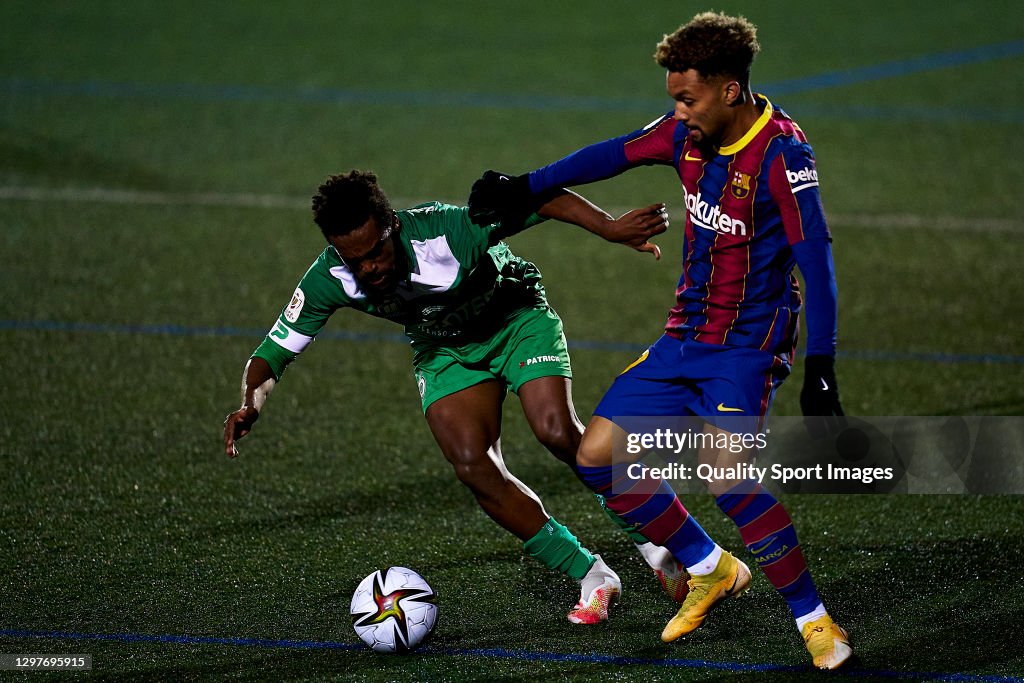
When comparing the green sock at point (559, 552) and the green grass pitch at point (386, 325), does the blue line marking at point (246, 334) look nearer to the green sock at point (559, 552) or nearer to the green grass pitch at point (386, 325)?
the green grass pitch at point (386, 325)

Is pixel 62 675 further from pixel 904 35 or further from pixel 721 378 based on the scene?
pixel 904 35

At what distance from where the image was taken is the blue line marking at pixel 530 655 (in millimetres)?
4551

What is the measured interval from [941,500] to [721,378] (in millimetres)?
2097

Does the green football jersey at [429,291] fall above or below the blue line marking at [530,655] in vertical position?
above

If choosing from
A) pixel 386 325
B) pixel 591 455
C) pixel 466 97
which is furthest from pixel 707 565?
pixel 466 97

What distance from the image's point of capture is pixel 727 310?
182 inches

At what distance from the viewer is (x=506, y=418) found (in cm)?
732

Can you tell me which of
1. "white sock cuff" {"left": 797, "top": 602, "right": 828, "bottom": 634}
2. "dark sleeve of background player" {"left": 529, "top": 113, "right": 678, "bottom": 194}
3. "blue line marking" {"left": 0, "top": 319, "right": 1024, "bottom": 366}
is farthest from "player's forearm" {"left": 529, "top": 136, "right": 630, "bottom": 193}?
"blue line marking" {"left": 0, "top": 319, "right": 1024, "bottom": 366}

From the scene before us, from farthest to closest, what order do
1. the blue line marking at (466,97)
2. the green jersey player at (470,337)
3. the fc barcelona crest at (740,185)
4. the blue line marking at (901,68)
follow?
1. the blue line marking at (901,68)
2. the blue line marking at (466,97)
3. the green jersey player at (470,337)
4. the fc barcelona crest at (740,185)

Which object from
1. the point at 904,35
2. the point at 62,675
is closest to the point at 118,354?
the point at 62,675

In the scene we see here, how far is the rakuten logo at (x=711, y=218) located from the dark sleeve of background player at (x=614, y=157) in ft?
0.72

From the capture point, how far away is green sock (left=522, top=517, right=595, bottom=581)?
16.6 feet

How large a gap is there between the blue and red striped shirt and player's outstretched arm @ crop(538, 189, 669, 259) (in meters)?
0.19

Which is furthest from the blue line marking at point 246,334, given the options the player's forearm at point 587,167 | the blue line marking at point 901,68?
the blue line marking at point 901,68
